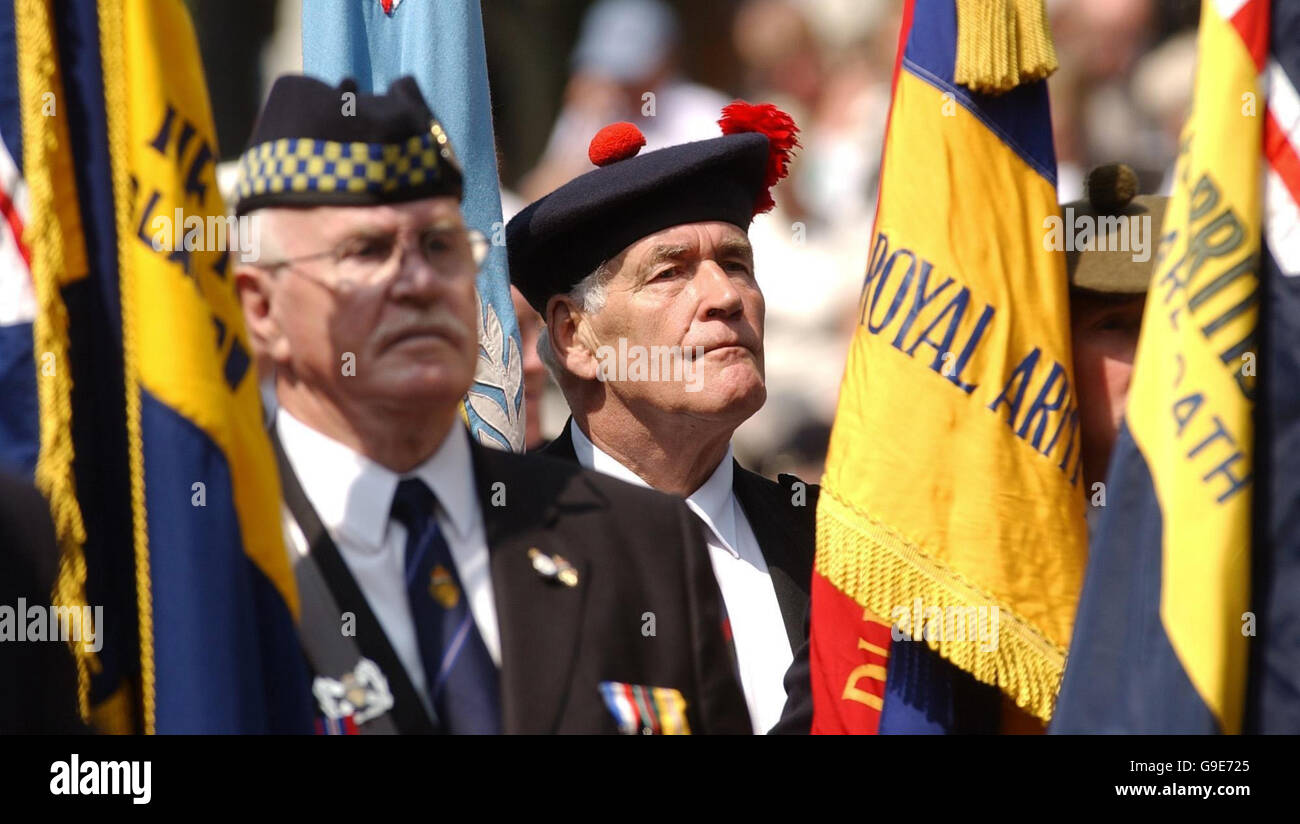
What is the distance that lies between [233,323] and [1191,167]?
1.60 metres

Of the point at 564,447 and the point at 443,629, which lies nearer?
the point at 443,629

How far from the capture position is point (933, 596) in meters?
3.46

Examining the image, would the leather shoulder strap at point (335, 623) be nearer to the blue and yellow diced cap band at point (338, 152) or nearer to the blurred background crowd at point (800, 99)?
the blue and yellow diced cap band at point (338, 152)

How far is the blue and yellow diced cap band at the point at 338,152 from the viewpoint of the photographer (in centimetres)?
290

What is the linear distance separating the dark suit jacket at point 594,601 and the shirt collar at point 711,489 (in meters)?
0.97

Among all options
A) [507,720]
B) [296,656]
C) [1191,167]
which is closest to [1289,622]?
[1191,167]

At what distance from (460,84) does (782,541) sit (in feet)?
4.16

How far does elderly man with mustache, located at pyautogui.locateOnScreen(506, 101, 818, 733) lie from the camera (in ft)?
13.8

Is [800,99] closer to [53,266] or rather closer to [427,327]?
[427,327]

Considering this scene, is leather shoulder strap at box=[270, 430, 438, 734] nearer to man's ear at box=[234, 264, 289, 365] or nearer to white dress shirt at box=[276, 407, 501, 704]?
white dress shirt at box=[276, 407, 501, 704]

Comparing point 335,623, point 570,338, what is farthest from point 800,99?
point 335,623

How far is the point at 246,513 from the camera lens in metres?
2.92

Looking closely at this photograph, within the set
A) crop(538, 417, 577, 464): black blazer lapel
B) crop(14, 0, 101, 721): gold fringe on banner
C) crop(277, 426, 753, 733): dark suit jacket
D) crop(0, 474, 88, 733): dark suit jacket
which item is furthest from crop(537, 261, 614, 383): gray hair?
crop(0, 474, 88, 733): dark suit jacket

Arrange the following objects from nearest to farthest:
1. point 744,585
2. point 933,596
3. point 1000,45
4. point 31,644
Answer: point 31,644 → point 933,596 → point 1000,45 → point 744,585
